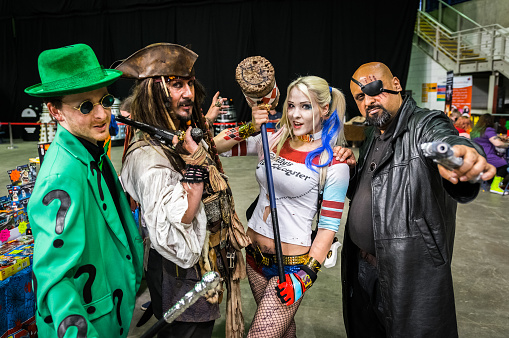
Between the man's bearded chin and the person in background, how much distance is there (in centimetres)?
568

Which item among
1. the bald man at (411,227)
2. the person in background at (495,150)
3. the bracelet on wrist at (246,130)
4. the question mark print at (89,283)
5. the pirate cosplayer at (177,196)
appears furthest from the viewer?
the person in background at (495,150)

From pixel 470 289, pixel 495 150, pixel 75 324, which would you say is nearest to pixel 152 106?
pixel 75 324

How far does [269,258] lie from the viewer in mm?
1900

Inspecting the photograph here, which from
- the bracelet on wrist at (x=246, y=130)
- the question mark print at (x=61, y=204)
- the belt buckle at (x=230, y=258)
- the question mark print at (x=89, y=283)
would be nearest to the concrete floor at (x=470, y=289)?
the belt buckle at (x=230, y=258)

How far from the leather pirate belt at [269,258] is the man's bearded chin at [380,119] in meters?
0.74

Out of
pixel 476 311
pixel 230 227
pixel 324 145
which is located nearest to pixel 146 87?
pixel 230 227

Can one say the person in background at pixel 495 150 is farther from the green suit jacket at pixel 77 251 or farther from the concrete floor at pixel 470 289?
the green suit jacket at pixel 77 251

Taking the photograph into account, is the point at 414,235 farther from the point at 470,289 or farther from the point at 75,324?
the point at 470,289

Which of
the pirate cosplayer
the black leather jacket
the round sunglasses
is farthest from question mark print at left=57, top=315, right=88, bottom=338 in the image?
the black leather jacket

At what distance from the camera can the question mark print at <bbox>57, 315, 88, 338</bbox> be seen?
1.04 metres

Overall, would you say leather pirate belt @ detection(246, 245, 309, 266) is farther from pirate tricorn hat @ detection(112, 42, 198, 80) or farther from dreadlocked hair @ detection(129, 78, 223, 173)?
pirate tricorn hat @ detection(112, 42, 198, 80)

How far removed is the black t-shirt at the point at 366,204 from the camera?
1.77m

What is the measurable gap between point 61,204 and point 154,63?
74cm

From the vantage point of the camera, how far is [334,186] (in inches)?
71.1
